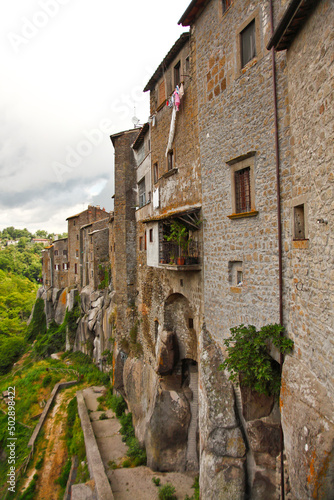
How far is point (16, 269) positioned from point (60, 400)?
2263 inches

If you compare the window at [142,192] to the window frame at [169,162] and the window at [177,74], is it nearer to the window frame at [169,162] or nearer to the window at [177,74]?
the window frame at [169,162]

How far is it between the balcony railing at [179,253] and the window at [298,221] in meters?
4.42

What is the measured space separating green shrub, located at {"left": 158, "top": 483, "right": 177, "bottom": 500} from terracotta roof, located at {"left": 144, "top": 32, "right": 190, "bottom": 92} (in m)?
16.5

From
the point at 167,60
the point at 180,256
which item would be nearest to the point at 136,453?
the point at 180,256

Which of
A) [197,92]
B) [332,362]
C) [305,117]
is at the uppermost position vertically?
[197,92]

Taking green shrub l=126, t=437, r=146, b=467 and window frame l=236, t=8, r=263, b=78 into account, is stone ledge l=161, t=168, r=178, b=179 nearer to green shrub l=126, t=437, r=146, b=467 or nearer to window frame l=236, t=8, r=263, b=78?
window frame l=236, t=8, r=263, b=78

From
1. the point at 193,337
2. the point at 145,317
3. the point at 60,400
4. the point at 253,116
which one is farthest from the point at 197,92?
the point at 60,400

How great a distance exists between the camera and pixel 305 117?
544cm

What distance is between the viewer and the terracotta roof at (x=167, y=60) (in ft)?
35.8

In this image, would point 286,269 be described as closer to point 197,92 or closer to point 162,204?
point 197,92

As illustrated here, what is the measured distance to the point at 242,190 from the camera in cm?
795

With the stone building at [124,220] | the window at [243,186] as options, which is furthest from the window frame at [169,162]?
the stone building at [124,220]

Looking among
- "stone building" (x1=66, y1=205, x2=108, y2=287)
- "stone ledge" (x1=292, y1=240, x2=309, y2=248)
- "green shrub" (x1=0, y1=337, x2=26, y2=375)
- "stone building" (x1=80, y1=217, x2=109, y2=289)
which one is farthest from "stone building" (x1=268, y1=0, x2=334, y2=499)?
"green shrub" (x1=0, y1=337, x2=26, y2=375)

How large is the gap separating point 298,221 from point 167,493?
11.3 meters
